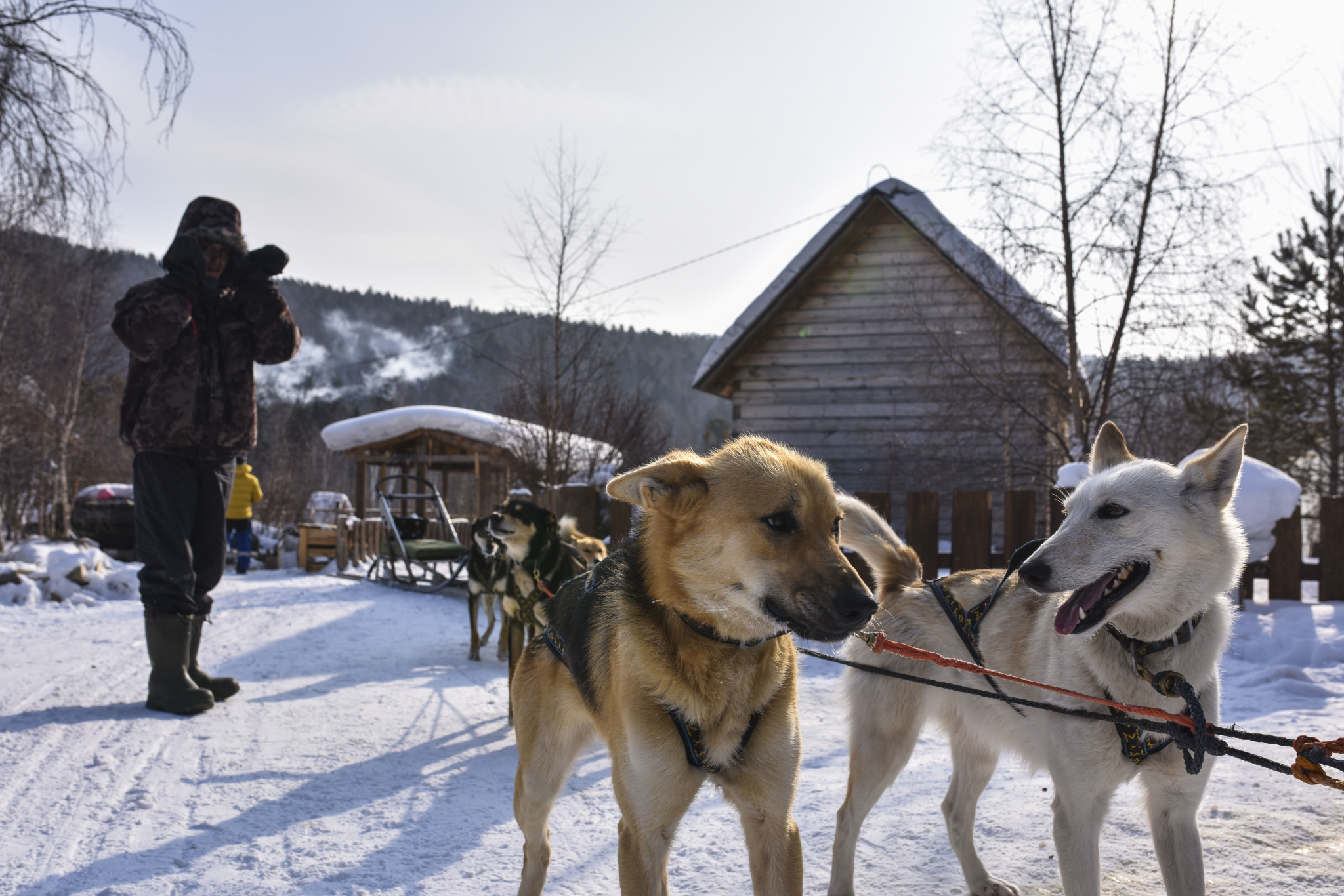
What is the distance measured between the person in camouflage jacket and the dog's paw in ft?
13.5

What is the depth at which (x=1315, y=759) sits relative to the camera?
169cm

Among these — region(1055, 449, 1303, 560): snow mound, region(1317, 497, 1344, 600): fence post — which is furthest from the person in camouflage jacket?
region(1317, 497, 1344, 600): fence post

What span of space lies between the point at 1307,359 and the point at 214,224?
75.9 ft

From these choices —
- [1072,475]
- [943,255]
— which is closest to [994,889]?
[1072,475]

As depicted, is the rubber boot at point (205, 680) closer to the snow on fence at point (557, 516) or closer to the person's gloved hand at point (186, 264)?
the person's gloved hand at point (186, 264)

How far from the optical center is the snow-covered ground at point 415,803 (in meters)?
2.62

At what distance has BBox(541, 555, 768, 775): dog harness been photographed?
1949 mm

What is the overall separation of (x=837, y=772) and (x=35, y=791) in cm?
347

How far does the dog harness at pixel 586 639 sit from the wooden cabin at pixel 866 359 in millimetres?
7794

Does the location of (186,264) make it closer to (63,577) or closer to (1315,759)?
(1315,759)

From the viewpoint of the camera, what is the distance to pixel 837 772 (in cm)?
378

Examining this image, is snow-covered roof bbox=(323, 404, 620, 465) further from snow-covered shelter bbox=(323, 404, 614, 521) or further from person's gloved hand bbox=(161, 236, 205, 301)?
person's gloved hand bbox=(161, 236, 205, 301)

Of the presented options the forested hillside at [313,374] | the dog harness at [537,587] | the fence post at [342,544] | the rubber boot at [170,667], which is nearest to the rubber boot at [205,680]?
the rubber boot at [170,667]

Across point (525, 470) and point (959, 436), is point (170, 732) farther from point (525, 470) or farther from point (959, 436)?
point (959, 436)
